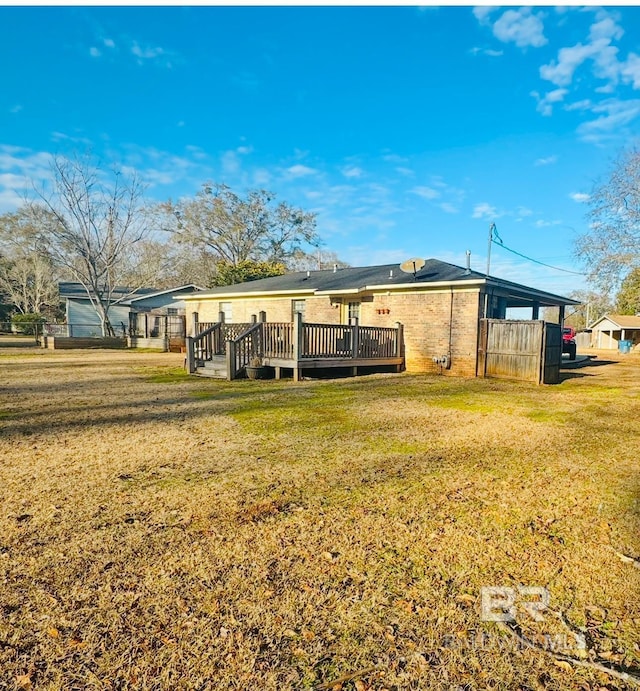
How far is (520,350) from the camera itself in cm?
1167

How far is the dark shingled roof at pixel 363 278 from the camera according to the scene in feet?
45.3

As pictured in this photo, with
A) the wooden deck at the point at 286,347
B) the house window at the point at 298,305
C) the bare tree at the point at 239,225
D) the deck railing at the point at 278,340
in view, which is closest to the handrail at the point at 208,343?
the wooden deck at the point at 286,347

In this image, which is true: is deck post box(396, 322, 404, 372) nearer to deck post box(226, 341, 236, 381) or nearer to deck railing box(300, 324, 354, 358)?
deck railing box(300, 324, 354, 358)

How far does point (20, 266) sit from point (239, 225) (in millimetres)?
22571

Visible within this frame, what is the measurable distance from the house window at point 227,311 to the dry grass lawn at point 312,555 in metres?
14.3

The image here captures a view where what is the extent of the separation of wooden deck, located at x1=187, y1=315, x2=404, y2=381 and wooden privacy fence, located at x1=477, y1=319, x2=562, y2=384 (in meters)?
3.08

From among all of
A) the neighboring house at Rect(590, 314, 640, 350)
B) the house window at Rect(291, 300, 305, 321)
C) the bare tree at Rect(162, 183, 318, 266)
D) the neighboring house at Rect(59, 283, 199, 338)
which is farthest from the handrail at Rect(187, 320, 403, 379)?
the neighboring house at Rect(590, 314, 640, 350)

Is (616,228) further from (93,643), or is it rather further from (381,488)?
(93,643)

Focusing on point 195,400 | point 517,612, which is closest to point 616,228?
point 195,400

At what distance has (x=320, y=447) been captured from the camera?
16.7 feet

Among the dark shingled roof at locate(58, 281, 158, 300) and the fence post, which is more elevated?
the dark shingled roof at locate(58, 281, 158, 300)

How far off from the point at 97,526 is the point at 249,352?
8740 millimetres

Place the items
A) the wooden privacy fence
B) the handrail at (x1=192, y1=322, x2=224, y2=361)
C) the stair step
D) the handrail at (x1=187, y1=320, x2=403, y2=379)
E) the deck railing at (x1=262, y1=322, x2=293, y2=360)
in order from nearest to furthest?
the wooden privacy fence
the handrail at (x1=187, y1=320, x2=403, y2=379)
the deck railing at (x1=262, y1=322, x2=293, y2=360)
the stair step
the handrail at (x1=192, y1=322, x2=224, y2=361)

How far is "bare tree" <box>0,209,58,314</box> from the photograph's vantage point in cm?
4162
